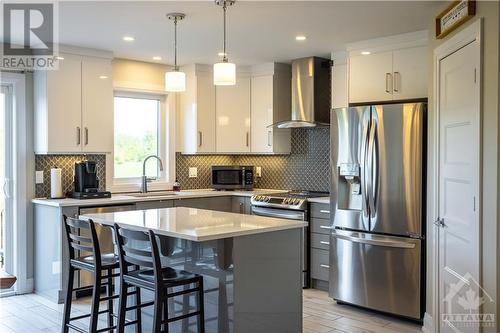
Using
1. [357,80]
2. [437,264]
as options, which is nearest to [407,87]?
[357,80]

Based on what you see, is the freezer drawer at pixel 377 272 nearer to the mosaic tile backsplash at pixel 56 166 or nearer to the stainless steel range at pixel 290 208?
the stainless steel range at pixel 290 208

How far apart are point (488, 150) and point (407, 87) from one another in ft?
5.76

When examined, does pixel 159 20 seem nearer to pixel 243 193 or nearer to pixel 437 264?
pixel 243 193

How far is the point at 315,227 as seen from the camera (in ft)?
17.0

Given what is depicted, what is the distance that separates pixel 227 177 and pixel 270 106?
1036 millimetres

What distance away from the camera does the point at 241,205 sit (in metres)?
5.91

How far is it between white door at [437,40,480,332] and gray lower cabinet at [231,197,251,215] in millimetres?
2517

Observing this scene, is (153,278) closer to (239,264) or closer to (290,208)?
(239,264)

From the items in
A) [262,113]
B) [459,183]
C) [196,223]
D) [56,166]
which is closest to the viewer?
[196,223]

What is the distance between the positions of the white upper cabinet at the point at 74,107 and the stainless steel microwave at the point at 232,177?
1.42 meters

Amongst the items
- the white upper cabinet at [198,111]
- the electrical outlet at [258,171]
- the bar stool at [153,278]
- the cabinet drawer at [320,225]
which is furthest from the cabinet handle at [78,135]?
the cabinet drawer at [320,225]

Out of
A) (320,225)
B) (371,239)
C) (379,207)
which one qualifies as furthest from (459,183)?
(320,225)

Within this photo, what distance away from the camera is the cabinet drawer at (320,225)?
5.07 meters

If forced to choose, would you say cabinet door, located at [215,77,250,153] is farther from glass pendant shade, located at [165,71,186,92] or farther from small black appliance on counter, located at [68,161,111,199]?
glass pendant shade, located at [165,71,186,92]
